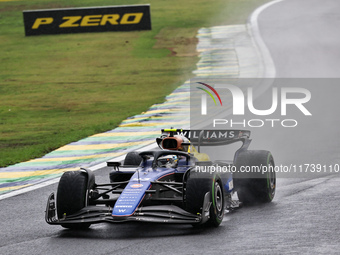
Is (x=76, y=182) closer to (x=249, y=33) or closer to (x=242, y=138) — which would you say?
(x=242, y=138)

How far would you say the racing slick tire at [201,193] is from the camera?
8812 mm

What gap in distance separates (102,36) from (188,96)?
15.6 meters

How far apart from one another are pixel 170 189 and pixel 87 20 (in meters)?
28.3

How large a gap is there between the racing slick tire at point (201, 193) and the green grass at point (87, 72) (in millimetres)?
6309

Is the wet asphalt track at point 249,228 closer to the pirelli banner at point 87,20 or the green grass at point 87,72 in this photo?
the green grass at point 87,72

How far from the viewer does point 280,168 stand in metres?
12.9

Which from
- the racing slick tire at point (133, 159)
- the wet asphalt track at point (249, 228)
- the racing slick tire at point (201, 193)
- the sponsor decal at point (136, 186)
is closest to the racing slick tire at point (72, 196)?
the wet asphalt track at point (249, 228)

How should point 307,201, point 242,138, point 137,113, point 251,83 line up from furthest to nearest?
point 251,83 < point 137,113 < point 242,138 < point 307,201

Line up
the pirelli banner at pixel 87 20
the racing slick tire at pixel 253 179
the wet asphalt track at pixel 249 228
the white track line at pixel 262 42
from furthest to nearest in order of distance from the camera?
the pirelli banner at pixel 87 20, the white track line at pixel 262 42, the racing slick tire at pixel 253 179, the wet asphalt track at pixel 249 228

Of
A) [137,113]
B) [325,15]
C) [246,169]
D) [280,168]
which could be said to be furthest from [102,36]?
[246,169]

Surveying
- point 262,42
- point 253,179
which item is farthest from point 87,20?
point 253,179

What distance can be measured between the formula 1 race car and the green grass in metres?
5.08

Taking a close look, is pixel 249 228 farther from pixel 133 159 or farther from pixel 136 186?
pixel 133 159

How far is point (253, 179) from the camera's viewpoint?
10383 millimetres
